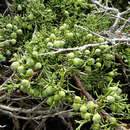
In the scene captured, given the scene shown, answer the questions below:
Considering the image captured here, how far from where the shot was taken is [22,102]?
207 cm

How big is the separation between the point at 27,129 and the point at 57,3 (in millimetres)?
1523

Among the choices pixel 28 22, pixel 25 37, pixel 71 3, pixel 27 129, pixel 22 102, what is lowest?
pixel 27 129

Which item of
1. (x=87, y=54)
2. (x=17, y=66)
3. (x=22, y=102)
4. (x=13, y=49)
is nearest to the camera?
(x=17, y=66)

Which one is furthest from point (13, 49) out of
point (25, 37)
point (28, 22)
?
point (28, 22)

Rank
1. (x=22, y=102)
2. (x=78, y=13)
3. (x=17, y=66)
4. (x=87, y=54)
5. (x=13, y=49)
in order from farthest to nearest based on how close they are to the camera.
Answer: (x=78, y=13) < (x=22, y=102) < (x=13, y=49) < (x=87, y=54) < (x=17, y=66)

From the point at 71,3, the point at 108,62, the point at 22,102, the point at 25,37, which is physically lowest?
the point at 22,102

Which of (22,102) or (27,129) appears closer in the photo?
(22,102)

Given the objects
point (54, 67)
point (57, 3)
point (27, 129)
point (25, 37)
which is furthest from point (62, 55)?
point (27, 129)

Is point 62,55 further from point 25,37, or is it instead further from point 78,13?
point 78,13

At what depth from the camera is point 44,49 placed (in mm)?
1466

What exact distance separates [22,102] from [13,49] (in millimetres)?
595

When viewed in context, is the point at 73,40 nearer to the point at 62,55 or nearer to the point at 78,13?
the point at 62,55

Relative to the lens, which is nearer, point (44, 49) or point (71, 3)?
point (44, 49)

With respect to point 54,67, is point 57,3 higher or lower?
higher
